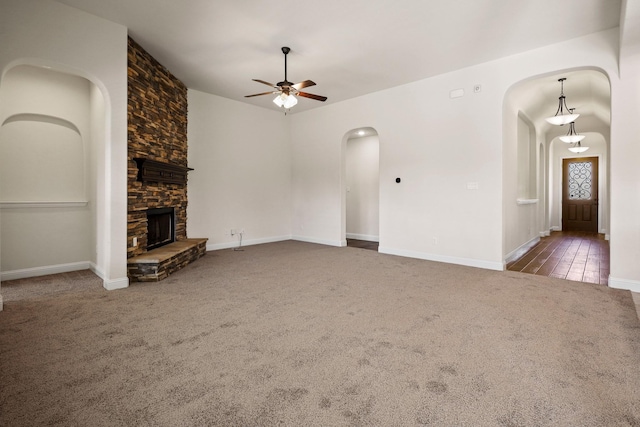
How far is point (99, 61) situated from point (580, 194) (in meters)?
12.4

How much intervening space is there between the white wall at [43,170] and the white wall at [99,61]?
36.1 inches

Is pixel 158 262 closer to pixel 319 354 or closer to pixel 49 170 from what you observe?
pixel 49 170

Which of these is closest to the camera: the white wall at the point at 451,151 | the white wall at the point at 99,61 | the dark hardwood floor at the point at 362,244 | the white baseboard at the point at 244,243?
the white wall at the point at 99,61

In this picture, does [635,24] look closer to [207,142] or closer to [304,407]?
[304,407]

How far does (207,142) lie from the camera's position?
629 centimetres

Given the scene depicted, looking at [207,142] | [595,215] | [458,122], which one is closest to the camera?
[458,122]

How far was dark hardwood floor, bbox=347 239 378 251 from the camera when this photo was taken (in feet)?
22.5

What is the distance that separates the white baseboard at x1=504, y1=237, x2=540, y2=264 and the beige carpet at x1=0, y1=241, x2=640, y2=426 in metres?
1.40

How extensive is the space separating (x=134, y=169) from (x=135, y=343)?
2.57 m

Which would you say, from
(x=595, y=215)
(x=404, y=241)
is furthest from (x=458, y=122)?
(x=595, y=215)

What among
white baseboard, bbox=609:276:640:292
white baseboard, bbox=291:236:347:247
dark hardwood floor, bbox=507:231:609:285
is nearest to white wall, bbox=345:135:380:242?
white baseboard, bbox=291:236:347:247

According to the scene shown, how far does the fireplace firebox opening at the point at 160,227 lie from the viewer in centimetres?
471

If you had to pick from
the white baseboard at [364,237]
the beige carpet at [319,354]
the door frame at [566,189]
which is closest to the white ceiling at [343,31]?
the beige carpet at [319,354]

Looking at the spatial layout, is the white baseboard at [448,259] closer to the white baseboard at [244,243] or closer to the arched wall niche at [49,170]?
the white baseboard at [244,243]
